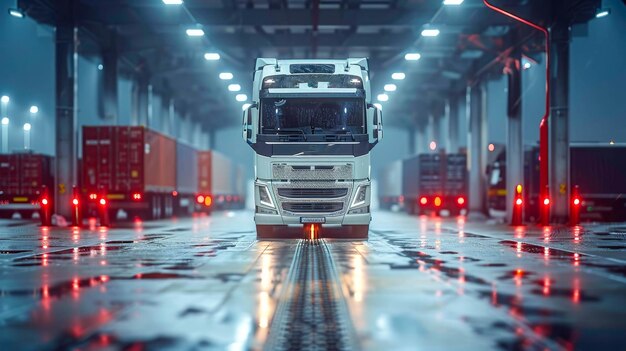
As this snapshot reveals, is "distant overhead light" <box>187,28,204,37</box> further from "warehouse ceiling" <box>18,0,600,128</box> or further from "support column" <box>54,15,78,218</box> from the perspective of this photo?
"support column" <box>54,15,78,218</box>

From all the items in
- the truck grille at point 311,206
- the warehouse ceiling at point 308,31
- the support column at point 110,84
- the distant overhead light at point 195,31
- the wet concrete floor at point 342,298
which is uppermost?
the warehouse ceiling at point 308,31

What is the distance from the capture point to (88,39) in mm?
39562

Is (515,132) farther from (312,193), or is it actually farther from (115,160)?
(312,193)

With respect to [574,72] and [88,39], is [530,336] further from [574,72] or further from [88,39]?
[574,72]

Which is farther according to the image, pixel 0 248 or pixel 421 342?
pixel 0 248

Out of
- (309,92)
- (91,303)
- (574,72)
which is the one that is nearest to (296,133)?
(309,92)

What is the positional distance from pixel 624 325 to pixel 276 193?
12626 millimetres

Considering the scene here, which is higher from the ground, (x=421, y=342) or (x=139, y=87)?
(x=139, y=87)

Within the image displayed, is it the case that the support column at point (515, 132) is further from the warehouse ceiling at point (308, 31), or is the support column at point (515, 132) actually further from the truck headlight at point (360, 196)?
the truck headlight at point (360, 196)

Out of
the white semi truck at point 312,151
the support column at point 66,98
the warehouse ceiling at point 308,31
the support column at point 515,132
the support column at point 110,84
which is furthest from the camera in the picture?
the support column at point 110,84

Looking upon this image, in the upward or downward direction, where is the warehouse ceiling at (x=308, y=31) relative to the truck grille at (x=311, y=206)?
upward

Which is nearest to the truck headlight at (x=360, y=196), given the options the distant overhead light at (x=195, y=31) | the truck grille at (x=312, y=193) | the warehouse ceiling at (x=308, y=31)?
the truck grille at (x=312, y=193)

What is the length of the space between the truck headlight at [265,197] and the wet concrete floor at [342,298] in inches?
95.4

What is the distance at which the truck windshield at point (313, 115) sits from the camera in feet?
65.3
